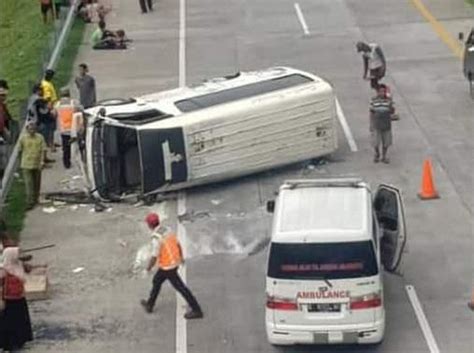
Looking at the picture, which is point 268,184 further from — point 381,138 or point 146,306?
point 146,306

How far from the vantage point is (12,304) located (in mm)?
20562

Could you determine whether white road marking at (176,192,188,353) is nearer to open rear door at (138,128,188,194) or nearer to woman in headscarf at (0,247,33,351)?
open rear door at (138,128,188,194)

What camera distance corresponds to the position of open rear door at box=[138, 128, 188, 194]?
26203 millimetres

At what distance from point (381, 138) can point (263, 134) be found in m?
2.35

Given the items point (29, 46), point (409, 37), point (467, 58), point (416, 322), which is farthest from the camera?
point (29, 46)

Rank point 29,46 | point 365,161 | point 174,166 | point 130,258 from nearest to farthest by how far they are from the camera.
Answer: point 130,258
point 174,166
point 365,161
point 29,46

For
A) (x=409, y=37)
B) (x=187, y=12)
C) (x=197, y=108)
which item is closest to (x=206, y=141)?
(x=197, y=108)

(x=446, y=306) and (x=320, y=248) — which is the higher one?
(x=320, y=248)

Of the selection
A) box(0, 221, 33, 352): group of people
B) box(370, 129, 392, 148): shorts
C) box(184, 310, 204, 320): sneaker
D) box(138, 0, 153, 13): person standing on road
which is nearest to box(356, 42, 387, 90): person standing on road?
box(370, 129, 392, 148): shorts

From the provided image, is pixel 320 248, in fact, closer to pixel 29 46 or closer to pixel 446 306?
pixel 446 306

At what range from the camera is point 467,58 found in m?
32.5

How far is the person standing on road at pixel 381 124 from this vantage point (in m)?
27.9

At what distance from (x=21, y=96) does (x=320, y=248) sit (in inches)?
689

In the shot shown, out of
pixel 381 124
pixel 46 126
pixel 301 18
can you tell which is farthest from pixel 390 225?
pixel 301 18
